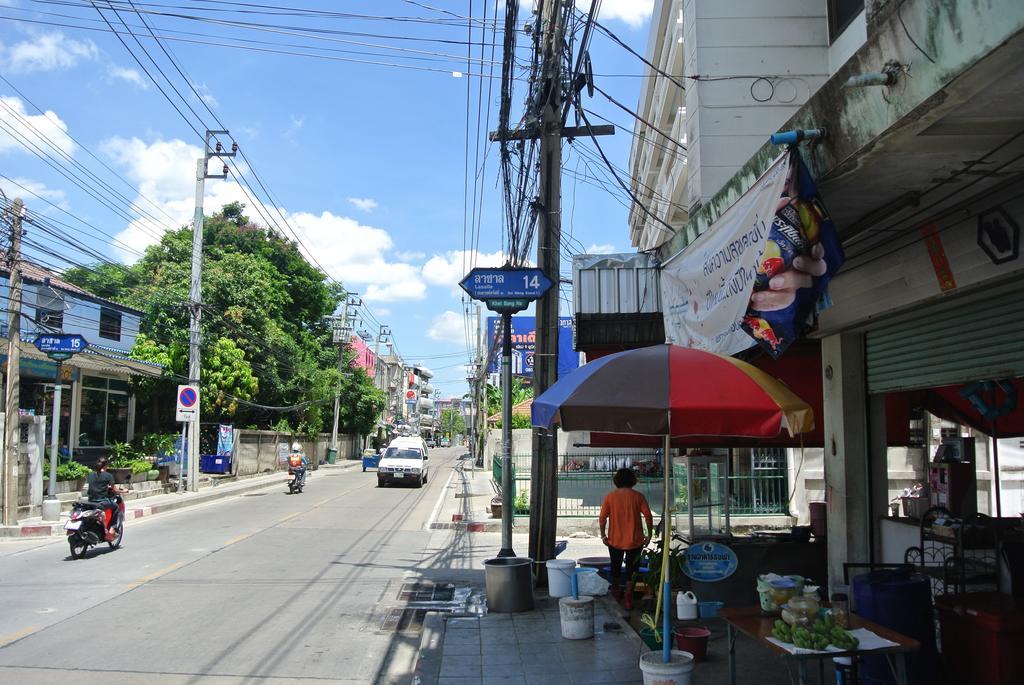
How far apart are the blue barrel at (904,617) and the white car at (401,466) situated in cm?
2588

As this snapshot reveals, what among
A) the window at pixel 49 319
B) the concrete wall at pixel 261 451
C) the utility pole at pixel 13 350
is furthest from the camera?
the concrete wall at pixel 261 451

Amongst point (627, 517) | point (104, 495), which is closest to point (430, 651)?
point (627, 517)

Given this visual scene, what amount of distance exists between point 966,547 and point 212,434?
31.3 metres

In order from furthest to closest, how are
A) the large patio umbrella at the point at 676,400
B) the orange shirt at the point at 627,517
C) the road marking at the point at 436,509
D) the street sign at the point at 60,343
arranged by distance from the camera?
the road marking at the point at 436,509
the street sign at the point at 60,343
the orange shirt at the point at 627,517
the large patio umbrella at the point at 676,400

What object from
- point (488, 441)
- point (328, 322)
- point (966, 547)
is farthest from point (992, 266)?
point (328, 322)

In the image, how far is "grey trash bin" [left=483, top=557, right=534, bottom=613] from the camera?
853cm

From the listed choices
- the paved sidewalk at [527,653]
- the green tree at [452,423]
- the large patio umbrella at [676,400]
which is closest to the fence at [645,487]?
the paved sidewalk at [527,653]

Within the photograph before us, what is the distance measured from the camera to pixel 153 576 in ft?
35.3

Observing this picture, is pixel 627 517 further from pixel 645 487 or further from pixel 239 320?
pixel 239 320

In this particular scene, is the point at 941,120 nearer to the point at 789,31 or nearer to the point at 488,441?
the point at 789,31

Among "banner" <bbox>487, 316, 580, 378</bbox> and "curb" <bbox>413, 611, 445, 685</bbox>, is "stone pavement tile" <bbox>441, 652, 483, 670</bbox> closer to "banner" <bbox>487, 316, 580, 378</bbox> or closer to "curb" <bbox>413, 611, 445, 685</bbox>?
"curb" <bbox>413, 611, 445, 685</bbox>

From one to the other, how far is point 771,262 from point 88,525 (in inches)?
462

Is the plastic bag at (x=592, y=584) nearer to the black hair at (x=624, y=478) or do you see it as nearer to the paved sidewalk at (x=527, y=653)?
the paved sidewalk at (x=527, y=653)

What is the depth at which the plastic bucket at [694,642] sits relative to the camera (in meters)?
6.24
